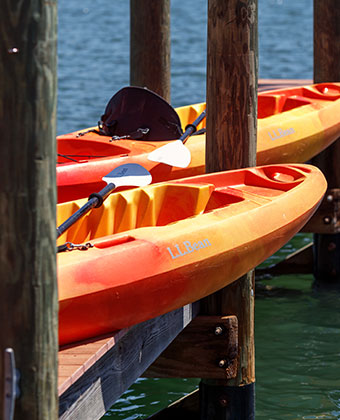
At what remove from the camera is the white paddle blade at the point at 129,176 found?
4.51m

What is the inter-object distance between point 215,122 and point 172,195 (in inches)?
18.5

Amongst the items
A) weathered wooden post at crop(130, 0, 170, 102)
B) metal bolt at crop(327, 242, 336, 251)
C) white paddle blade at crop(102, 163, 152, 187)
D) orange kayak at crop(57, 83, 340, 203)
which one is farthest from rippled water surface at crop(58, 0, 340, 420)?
weathered wooden post at crop(130, 0, 170, 102)

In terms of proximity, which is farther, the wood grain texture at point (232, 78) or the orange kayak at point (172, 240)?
the wood grain texture at point (232, 78)

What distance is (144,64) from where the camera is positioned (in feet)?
23.2

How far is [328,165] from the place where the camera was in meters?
6.98

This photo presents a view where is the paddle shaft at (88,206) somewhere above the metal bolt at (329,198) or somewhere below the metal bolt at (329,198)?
above

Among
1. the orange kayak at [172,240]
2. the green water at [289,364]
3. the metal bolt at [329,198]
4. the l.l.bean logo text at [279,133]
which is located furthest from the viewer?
the metal bolt at [329,198]

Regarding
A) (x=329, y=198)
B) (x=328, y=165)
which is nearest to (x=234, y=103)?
(x=329, y=198)

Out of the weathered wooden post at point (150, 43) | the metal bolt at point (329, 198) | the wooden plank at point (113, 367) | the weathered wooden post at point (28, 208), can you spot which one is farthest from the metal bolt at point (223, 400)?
the weathered wooden post at point (150, 43)

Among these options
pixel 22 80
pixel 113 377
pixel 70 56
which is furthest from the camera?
pixel 70 56

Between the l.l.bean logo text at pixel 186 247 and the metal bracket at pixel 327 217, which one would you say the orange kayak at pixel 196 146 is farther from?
the l.l.bean logo text at pixel 186 247

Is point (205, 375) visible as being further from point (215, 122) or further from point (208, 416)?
point (215, 122)

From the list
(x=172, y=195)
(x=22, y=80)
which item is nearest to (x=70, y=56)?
(x=172, y=195)

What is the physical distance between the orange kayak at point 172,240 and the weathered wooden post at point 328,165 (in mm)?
1877
